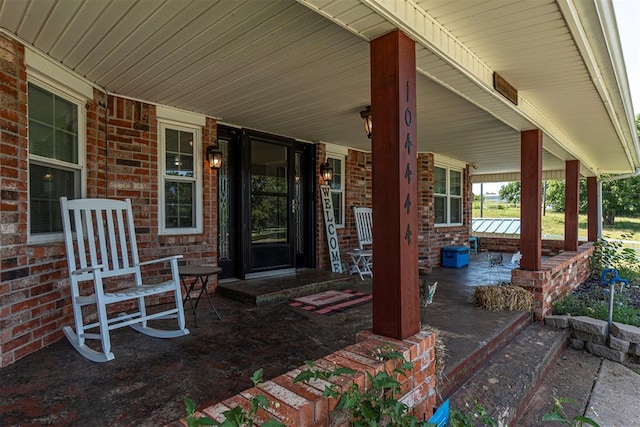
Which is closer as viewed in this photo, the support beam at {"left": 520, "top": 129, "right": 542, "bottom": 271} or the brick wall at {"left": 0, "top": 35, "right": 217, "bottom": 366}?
the brick wall at {"left": 0, "top": 35, "right": 217, "bottom": 366}

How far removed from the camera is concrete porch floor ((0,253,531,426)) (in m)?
1.85

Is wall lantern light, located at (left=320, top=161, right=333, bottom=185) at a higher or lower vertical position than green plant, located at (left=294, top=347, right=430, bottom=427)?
higher

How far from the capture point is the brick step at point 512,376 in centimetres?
223

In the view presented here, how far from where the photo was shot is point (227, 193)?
473cm

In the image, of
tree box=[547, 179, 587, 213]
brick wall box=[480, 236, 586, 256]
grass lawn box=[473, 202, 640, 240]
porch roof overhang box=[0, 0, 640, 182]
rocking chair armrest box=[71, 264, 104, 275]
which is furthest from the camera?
tree box=[547, 179, 587, 213]

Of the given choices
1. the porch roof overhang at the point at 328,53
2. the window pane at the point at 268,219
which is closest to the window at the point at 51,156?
the porch roof overhang at the point at 328,53

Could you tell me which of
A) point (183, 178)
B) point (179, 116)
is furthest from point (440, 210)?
point (179, 116)

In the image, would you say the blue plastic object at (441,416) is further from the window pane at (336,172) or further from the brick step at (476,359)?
the window pane at (336,172)

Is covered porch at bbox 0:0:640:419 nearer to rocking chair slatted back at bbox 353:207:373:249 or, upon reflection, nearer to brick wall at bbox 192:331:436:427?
brick wall at bbox 192:331:436:427

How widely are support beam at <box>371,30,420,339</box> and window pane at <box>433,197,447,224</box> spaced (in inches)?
241

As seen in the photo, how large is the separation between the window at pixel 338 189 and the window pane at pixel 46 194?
3.91 metres

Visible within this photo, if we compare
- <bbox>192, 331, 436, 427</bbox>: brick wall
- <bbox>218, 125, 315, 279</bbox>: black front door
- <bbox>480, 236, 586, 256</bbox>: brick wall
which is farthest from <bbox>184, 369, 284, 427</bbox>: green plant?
<bbox>480, 236, 586, 256</bbox>: brick wall

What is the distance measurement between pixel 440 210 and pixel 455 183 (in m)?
0.97

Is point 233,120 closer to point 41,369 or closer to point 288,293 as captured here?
point 288,293
